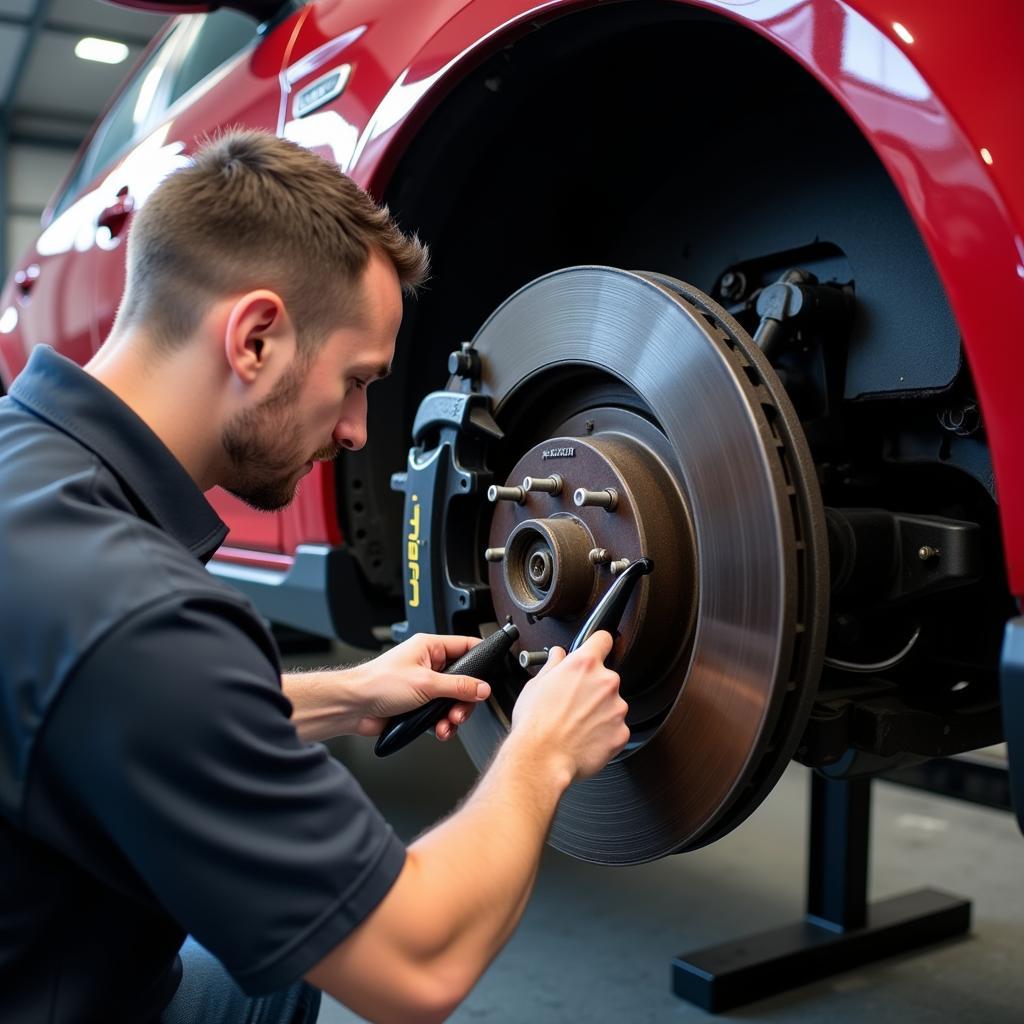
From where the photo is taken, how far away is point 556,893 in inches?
61.5

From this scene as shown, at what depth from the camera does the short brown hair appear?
70cm

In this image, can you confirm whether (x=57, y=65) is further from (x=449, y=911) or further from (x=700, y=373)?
(x=449, y=911)

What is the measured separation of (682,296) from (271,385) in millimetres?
315

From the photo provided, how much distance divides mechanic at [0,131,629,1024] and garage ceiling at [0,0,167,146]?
7417 millimetres

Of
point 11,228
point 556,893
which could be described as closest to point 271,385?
point 556,893

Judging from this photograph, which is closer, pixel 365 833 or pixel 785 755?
pixel 365 833

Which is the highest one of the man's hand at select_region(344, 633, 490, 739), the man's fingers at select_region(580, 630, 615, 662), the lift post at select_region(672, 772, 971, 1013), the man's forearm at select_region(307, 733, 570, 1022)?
the man's fingers at select_region(580, 630, 615, 662)

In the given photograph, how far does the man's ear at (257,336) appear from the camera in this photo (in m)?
0.67

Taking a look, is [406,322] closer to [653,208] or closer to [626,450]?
[653,208]

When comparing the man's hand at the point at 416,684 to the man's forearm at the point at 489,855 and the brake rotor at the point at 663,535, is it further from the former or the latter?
the man's forearm at the point at 489,855

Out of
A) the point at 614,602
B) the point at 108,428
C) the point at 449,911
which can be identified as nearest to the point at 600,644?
the point at 614,602

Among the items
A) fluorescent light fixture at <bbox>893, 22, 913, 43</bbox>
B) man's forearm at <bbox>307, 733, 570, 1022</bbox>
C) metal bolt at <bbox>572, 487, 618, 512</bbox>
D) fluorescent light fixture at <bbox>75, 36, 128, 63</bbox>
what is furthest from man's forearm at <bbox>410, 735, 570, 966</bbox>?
fluorescent light fixture at <bbox>75, 36, 128, 63</bbox>

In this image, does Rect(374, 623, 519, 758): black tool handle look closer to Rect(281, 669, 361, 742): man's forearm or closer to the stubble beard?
Rect(281, 669, 361, 742): man's forearm

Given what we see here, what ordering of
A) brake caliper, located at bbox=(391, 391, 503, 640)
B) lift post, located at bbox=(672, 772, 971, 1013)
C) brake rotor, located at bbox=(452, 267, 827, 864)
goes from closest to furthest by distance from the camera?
brake rotor, located at bbox=(452, 267, 827, 864) < brake caliper, located at bbox=(391, 391, 503, 640) < lift post, located at bbox=(672, 772, 971, 1013)
